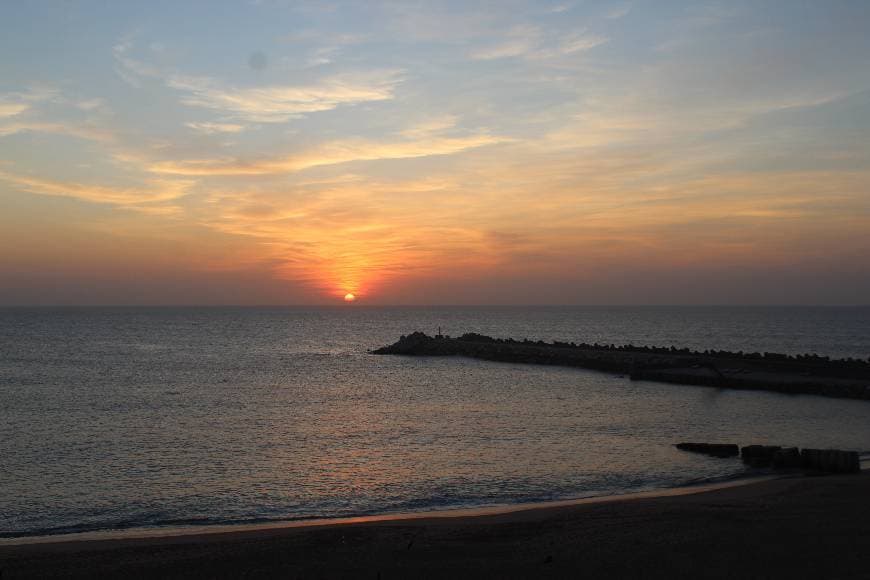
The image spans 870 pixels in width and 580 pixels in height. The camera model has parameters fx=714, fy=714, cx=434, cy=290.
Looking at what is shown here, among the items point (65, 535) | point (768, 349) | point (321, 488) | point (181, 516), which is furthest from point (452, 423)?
point (768, 349)

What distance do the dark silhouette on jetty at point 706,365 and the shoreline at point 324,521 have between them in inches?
1039

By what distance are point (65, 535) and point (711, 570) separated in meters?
13.1

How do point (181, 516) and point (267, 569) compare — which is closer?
point (267, 569)

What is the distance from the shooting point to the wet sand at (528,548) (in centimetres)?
1217

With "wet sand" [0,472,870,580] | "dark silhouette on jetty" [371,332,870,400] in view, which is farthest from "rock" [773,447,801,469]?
"dark silhouette on jetty" [371,332,870,400]

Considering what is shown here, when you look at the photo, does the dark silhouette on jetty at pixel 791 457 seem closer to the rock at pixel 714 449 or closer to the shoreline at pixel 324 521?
the rock at pixel 714 449

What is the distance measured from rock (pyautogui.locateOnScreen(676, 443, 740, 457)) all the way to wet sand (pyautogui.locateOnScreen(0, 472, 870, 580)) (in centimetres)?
699

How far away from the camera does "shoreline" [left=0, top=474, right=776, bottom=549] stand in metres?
15.1

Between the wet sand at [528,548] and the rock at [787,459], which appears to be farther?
the rock at [787,459]

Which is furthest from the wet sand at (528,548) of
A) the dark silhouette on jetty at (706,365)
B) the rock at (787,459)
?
the dark silhouette on jetty at (706,365)

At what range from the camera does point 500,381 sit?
48.9 meters

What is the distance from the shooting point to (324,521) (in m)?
16.4

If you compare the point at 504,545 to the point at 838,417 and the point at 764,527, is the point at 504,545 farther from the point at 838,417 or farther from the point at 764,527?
the point at 838,417

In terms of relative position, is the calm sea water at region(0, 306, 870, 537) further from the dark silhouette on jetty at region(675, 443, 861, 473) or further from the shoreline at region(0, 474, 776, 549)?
the dark silhouette on jetty at region(675, 443, 861, 473)
